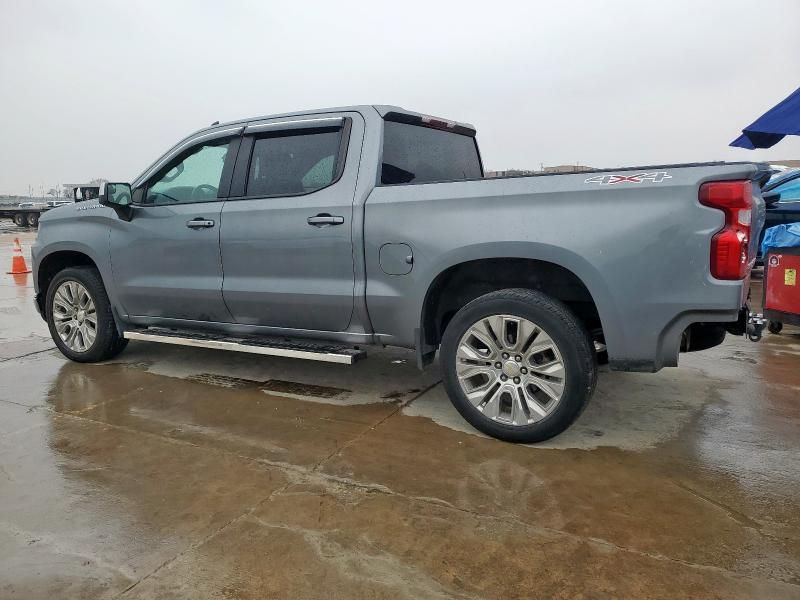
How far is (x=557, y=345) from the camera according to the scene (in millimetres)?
3170

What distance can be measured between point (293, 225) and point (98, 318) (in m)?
2.30

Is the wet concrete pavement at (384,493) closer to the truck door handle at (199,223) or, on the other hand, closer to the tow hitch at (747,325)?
the tow hitch at (747,325)

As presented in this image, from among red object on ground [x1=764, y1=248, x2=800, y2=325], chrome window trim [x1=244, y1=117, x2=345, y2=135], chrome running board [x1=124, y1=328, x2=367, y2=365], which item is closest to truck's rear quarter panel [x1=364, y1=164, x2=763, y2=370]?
chrome running board [x1=124, y1=328, x2=367, y2=365]

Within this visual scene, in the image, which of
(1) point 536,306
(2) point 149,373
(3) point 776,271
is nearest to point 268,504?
(1) point 536,306

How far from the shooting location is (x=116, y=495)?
9.35ft

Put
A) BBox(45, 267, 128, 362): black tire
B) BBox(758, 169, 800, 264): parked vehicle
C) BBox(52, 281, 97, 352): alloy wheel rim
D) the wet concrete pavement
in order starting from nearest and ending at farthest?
the wet concrete pavement, BBox(45, 267, 128, 362): black tire, BBox(52, 281, 97, 352): alloy wheel rim, BBox(758, 169, 800, 264): parked vehicle

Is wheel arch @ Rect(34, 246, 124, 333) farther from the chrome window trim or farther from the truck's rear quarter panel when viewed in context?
the truck's rear quarter panel

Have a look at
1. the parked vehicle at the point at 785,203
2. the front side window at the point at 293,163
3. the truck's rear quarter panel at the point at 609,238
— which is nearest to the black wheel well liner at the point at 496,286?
the truck's rear quarter panel at the point at 609,238

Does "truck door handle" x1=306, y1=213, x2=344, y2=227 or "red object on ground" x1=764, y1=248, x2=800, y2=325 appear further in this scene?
"red object on ground" x1=764, y1=248, x2=800, y2=325

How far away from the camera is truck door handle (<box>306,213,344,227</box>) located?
3.78 m

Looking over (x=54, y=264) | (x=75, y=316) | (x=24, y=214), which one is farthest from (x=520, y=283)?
(x=24, y=214)

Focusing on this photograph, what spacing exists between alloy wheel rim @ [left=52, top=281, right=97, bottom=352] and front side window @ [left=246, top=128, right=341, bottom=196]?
2023 mm

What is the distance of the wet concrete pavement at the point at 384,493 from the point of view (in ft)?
7.20

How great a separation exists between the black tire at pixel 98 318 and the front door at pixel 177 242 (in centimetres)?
28
